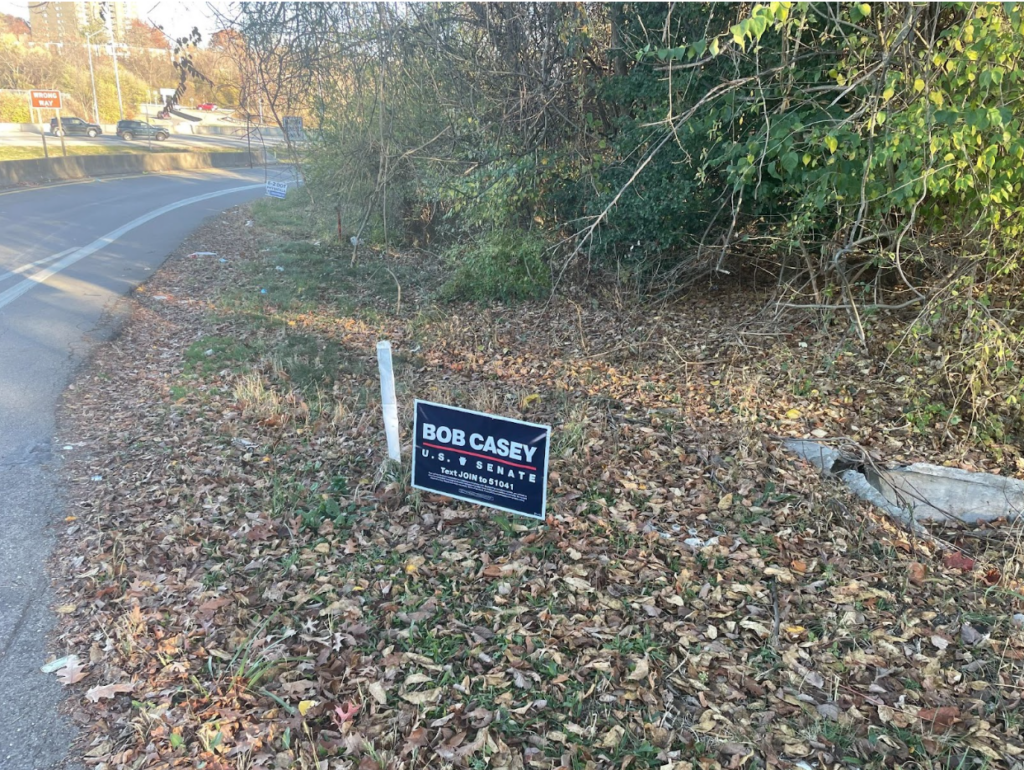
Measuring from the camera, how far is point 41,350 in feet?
26.5

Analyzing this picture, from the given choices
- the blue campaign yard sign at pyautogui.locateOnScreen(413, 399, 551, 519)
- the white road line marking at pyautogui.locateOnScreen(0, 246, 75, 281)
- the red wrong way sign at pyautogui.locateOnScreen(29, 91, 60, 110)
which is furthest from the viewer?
the red wrong way sign at pyautogui.locateOnScreen(29, 91, 60, 110)

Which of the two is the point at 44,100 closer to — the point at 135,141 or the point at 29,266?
the point at 29,266

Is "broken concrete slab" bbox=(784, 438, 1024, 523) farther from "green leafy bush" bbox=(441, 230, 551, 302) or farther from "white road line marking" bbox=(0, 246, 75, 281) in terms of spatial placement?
"white road line marking" bbox=(0, 246, 75, 281)

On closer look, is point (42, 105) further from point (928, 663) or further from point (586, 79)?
point (928, 663)

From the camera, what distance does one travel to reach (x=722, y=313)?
27.6ft

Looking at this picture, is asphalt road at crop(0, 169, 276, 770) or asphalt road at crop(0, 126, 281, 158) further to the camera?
asphalt road at crop(0, 126, 281, 158)

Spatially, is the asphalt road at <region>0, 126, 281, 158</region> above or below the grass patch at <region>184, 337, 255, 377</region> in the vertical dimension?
above

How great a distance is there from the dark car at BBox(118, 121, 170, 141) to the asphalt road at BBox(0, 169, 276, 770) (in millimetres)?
29837

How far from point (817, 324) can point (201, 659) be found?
21.2 feet

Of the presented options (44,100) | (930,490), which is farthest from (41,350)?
(44,100)

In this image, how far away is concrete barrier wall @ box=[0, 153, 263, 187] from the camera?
24.6 meters

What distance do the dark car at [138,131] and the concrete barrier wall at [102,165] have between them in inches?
438

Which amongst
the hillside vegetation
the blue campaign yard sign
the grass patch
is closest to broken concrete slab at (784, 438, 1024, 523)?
the hillside vegetation

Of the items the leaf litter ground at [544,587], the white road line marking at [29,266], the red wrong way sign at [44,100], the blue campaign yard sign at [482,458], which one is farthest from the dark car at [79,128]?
the blue campaign yard sign at [482,458]
